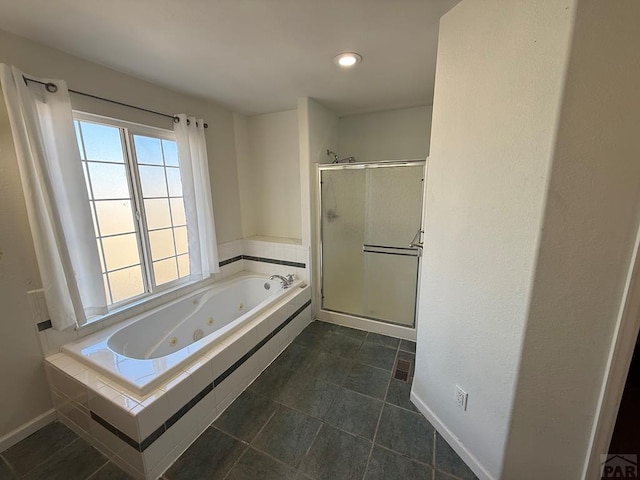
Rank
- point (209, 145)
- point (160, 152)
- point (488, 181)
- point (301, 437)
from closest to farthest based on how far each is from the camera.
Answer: point (488, 181), point (301, 437), point (160, 152), point (209, 145)

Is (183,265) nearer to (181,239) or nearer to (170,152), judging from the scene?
(181,239)

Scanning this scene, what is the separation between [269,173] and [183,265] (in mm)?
1428

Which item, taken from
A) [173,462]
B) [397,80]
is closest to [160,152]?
[397,80]

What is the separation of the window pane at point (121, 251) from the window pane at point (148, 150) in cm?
65

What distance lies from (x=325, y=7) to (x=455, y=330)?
69.4 inches

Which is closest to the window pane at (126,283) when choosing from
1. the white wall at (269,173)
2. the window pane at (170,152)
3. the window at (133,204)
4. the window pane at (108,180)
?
the window at (133,204)

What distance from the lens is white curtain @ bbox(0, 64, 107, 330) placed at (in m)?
1.38

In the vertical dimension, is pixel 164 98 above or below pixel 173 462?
above

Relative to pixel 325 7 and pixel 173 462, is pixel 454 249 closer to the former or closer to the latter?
pixel 325 7

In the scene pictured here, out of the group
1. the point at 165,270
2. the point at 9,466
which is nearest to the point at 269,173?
the point at 165,270

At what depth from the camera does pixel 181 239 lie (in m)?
2.49

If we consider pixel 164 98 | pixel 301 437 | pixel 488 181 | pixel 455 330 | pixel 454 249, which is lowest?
pixel 301 437

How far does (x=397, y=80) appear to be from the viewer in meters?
2.07

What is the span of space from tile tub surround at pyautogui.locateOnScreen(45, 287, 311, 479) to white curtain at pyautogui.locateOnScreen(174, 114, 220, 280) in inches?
39.5
